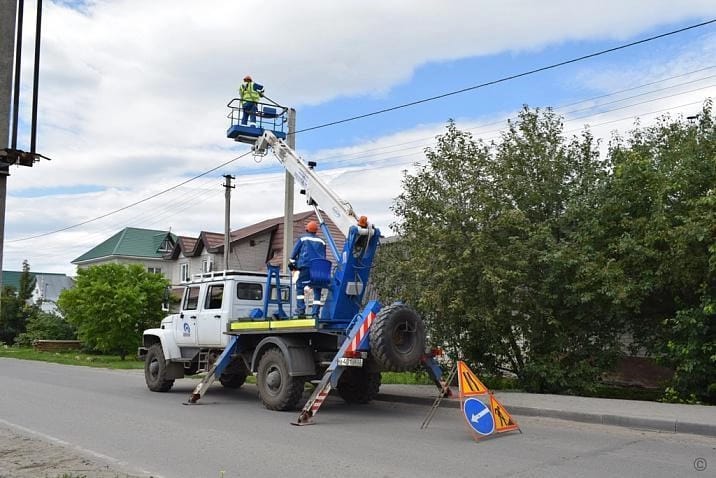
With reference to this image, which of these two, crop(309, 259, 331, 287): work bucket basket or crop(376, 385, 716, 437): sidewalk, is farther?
crop(309, 259, 331, 287): work bucket basket

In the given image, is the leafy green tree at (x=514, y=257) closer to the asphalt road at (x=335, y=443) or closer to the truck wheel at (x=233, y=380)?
the asphalt road at (x=335, y=443)

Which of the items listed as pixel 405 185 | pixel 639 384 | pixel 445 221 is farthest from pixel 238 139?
pixel 639 384

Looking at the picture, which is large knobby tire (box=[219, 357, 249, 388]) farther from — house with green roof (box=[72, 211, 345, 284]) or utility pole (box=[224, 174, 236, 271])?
house with green roof (box=[72, 211, 345, 284])

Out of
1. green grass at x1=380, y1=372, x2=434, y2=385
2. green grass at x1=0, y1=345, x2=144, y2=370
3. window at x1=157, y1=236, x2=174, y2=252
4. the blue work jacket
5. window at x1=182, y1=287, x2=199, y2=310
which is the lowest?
green grass at x1=0, y1=345, x2=144, y2=370

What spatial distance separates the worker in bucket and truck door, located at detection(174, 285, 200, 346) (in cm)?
454

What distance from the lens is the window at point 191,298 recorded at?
15.4m

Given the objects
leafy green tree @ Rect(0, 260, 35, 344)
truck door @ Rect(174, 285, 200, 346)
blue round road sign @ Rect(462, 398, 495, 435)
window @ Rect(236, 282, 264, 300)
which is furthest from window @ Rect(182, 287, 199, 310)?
leafy green tree @ Rect(0, 260, 35, 344)

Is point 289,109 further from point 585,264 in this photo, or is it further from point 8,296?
point 8,296

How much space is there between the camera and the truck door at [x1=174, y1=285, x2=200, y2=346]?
15.2 meters

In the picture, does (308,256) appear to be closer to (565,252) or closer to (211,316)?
(211,316)

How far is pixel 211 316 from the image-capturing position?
585 inches

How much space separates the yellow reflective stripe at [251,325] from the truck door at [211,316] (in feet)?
3.74

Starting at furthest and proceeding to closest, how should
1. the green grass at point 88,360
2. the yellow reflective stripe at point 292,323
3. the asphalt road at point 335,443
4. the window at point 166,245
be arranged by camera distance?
1. the window at point 166,245
2. the green grass at point 88,360
3. the yellow reflective stripe at point 292,323
4. the asphalt road at point 335,443

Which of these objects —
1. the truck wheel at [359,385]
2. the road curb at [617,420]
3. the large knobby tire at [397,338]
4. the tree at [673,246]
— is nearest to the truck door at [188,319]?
the truck wheel at [359,385]
